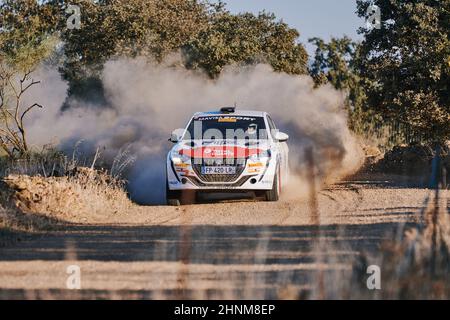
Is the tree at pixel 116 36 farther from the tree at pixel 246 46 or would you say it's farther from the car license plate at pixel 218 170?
the car license plate at pixel 218 170

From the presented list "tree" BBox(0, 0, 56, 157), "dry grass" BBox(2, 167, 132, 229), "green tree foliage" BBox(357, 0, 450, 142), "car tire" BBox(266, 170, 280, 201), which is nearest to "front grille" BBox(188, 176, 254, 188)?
"car tire" BBox(266, 170, 280, 201)

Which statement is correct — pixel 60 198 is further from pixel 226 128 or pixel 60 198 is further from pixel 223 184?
pixel 226 128

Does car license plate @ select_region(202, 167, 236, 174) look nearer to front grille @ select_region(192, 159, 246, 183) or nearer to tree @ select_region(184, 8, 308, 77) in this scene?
front grille @ select_region(192, 159, 246, 183)

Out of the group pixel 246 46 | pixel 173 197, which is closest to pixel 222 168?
pixel 173 197

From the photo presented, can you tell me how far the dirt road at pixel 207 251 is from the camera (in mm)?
8023

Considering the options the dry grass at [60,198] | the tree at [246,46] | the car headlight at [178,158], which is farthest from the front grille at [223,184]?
the tree at [246,46]

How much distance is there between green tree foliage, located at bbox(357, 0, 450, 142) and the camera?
26297mm

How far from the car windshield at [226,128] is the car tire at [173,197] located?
3.95 feet

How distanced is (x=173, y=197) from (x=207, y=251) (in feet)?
21.4

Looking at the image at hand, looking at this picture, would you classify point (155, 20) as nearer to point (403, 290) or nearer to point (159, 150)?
point (159, 150)

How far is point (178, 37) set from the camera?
143ft

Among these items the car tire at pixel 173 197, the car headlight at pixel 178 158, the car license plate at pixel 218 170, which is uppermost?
the car headlight at pixel 178 158

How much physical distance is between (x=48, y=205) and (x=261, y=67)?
19.1m

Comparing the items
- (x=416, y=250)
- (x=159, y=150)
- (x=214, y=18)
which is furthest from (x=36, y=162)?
(x=214, y=18)
